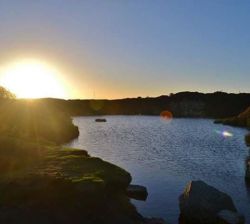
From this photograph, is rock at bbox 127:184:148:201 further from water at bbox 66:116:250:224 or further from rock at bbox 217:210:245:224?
rock at bbox 217:210:245:224

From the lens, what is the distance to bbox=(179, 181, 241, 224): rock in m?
30.8

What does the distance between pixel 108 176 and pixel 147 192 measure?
7.69 meters

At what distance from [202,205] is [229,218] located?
2.42 m

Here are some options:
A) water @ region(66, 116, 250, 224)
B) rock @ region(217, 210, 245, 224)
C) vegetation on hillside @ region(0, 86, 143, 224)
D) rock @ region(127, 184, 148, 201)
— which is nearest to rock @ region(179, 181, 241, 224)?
rock @ region(217, 210, 245, 224)

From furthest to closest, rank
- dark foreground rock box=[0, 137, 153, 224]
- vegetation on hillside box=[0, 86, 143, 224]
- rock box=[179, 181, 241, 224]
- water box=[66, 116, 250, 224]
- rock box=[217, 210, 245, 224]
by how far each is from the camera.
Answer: water box=[66, 116, 250, 224], rock box=[179, 181, 241, 224], rock box=[217, 210, 245, 224], vegetation on hillside box=[0, 86, 143, 224], dark foreground rock box=[0, 137, 153, 224]

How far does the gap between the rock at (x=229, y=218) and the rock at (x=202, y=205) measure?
54cm

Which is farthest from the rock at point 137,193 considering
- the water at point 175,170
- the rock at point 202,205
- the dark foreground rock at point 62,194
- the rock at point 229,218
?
the rock at point 229,218

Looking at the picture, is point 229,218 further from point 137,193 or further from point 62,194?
point 62,194

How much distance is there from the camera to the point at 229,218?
29609 millimetres

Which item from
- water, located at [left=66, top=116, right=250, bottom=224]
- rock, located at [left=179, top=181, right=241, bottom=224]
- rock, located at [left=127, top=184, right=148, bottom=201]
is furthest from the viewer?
rock, located at [left=127, top=184, right=148, bottom=201]

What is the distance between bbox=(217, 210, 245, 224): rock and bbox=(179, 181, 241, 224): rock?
54cm

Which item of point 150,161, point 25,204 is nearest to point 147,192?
point 25,204

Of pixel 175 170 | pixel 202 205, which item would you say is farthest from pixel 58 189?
pixel 175 170

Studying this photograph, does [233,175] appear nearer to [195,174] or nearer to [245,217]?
[195,174]
